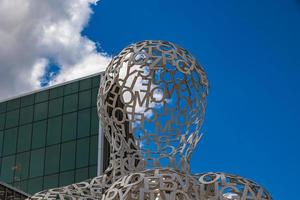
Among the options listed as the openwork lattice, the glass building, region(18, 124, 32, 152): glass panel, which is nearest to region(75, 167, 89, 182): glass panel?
the glass building

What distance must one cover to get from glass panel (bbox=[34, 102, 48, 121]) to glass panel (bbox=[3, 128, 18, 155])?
124 centimetres

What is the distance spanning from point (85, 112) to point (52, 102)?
2.18 metres

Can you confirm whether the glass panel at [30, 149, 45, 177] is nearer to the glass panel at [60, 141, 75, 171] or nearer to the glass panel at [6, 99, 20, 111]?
the glass panel at [60, 141, 75, 171]

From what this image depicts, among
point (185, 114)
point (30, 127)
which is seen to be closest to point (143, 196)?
point (185, 114)

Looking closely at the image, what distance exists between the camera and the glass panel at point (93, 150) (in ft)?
80.4

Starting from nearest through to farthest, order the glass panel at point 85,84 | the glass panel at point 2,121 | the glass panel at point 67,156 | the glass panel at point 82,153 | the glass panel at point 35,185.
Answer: the glass panel at point 82,153 → the glass panel at point 67,156 → the glass panel at point 35,185 → the glass panel at point 85,84 → the glass panel at point 2,121

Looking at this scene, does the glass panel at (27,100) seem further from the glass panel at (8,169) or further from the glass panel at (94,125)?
the glass panel at (94,125)

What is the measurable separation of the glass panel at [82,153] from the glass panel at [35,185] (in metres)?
2.01

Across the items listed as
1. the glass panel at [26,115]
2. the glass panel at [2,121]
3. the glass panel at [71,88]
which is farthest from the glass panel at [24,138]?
the glass panel at [71,88]

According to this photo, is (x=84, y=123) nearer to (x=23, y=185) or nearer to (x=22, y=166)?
(x=22, y=166)

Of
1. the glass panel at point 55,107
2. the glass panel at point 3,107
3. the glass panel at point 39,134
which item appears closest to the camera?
the glass panel at point 39,134

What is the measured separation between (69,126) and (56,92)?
2206 millimetres

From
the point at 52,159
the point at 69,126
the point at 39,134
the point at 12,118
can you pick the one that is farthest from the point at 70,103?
the point at 12,118

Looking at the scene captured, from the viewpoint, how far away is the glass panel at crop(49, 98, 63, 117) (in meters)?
27.1
